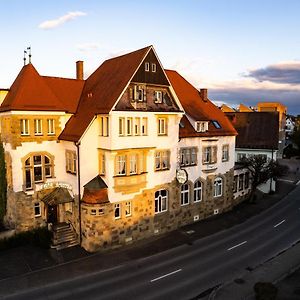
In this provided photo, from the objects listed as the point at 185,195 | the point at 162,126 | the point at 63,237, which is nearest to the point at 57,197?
the point at 63,237

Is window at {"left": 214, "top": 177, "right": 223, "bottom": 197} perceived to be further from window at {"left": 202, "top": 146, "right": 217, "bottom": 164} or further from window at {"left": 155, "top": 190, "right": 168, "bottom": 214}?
window at {"left": 155, "top": 190, "right": 168, "bottom": 214}

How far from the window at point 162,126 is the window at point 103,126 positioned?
5228 millimetres

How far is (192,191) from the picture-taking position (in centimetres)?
3403

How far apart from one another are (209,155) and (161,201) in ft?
27.1

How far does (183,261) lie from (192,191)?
9918 mm

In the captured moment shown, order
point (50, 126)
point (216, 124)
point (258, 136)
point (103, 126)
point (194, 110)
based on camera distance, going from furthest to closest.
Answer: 1. point (258, 136)
2. point (216, 124)
3. point (194, 110)
4. point (50, 126)
5. point (103, 126)

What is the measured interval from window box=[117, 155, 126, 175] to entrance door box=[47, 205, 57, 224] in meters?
7.94

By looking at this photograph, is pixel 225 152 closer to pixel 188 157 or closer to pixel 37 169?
pixel 188 157

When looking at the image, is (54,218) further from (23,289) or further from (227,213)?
(227,213)

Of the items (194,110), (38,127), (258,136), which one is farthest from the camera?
(258,136)

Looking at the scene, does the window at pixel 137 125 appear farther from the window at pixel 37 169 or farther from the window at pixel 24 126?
the window at pixel 24 126

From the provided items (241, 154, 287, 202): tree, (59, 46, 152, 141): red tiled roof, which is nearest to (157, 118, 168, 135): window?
(59, 46, 152, 141): red tiled roof

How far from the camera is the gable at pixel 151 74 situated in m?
27.1

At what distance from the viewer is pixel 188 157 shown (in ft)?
110
